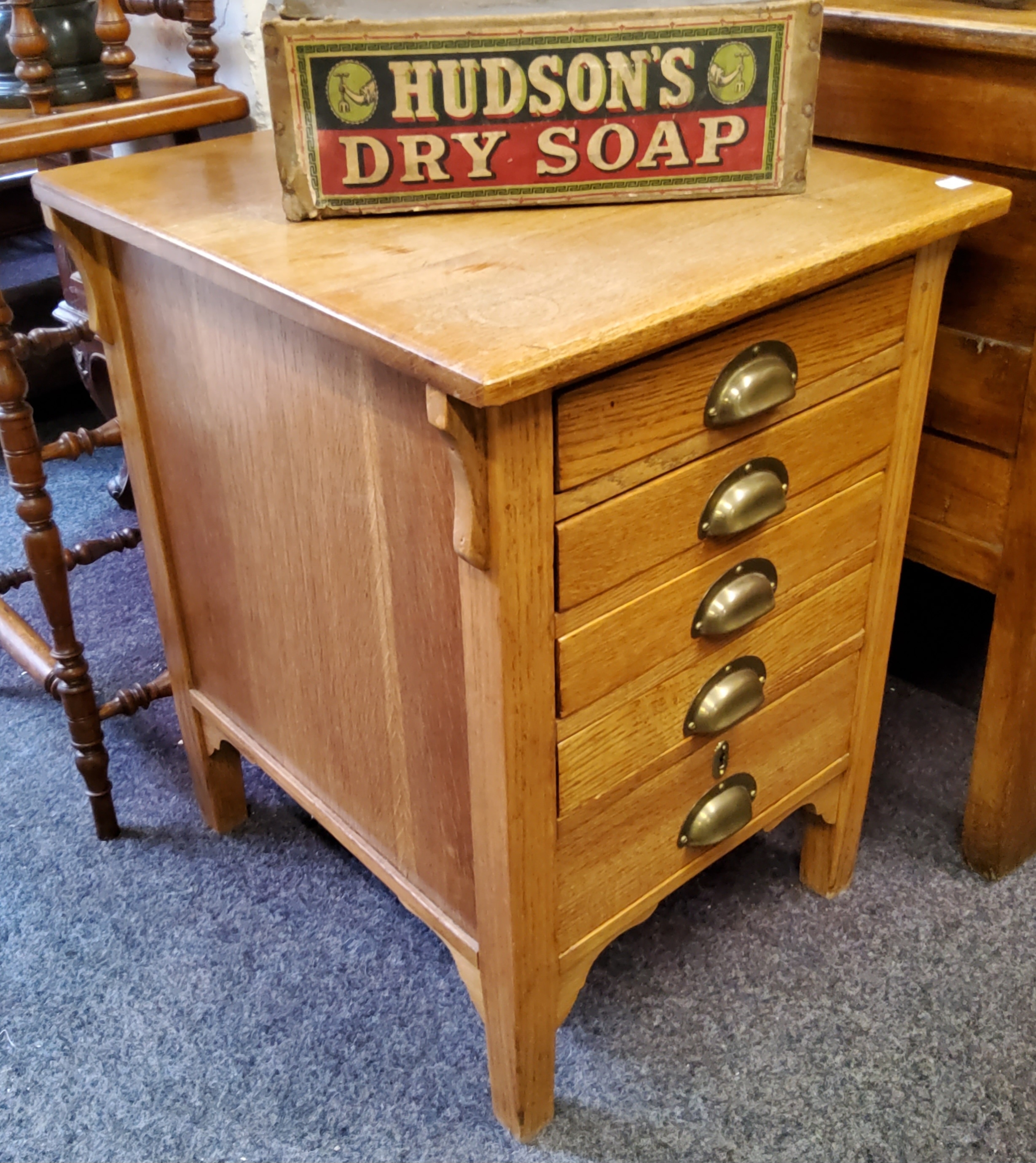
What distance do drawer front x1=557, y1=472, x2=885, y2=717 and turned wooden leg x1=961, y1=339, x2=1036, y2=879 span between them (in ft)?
0.48

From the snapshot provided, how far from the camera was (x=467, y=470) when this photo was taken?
734 millimetres

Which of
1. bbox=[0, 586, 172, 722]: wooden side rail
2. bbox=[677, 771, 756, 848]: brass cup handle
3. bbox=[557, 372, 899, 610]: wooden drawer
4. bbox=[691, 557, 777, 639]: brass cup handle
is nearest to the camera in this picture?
bbox=[557, 372, 899, 610]: wooden drawer

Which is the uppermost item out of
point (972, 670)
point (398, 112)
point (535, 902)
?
point (398, 112)

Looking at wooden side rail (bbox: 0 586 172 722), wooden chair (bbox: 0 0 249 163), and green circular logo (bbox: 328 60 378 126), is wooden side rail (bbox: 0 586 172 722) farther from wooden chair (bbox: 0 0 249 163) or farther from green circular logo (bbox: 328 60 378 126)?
green circular logo (bbox: 328 60 378 126)

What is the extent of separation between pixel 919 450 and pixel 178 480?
2.40ft

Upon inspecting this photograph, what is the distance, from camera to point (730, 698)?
100cm

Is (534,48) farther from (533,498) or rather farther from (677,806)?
(677,806)

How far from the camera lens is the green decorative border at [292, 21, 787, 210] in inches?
32.9

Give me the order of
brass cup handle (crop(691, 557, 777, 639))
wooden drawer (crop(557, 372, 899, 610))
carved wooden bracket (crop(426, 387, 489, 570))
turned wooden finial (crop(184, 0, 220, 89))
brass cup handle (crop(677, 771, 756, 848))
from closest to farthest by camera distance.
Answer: carved wooden bracket (crop(426, 387, 489, 570)) → wooden drawer (crop(557, 372, 899, 610)) → brass cup handle (crop(691, 557, 777, 639)) → brass cup handle (crop(677, 771, 756, 848)) → turned wooden finial (crop(184, 0, 220, 89))

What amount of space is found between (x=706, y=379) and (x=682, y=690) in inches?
10.4

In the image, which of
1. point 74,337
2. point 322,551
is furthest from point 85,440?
point 322,551

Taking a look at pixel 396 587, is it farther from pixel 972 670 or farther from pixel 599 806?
pixel 972 670

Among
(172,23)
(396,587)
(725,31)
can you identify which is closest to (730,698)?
(396,587)

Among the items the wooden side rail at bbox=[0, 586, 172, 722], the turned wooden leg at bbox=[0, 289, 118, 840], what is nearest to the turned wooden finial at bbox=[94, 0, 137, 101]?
the turned wooden leg at bbox=[0, 289, 118, 840]
